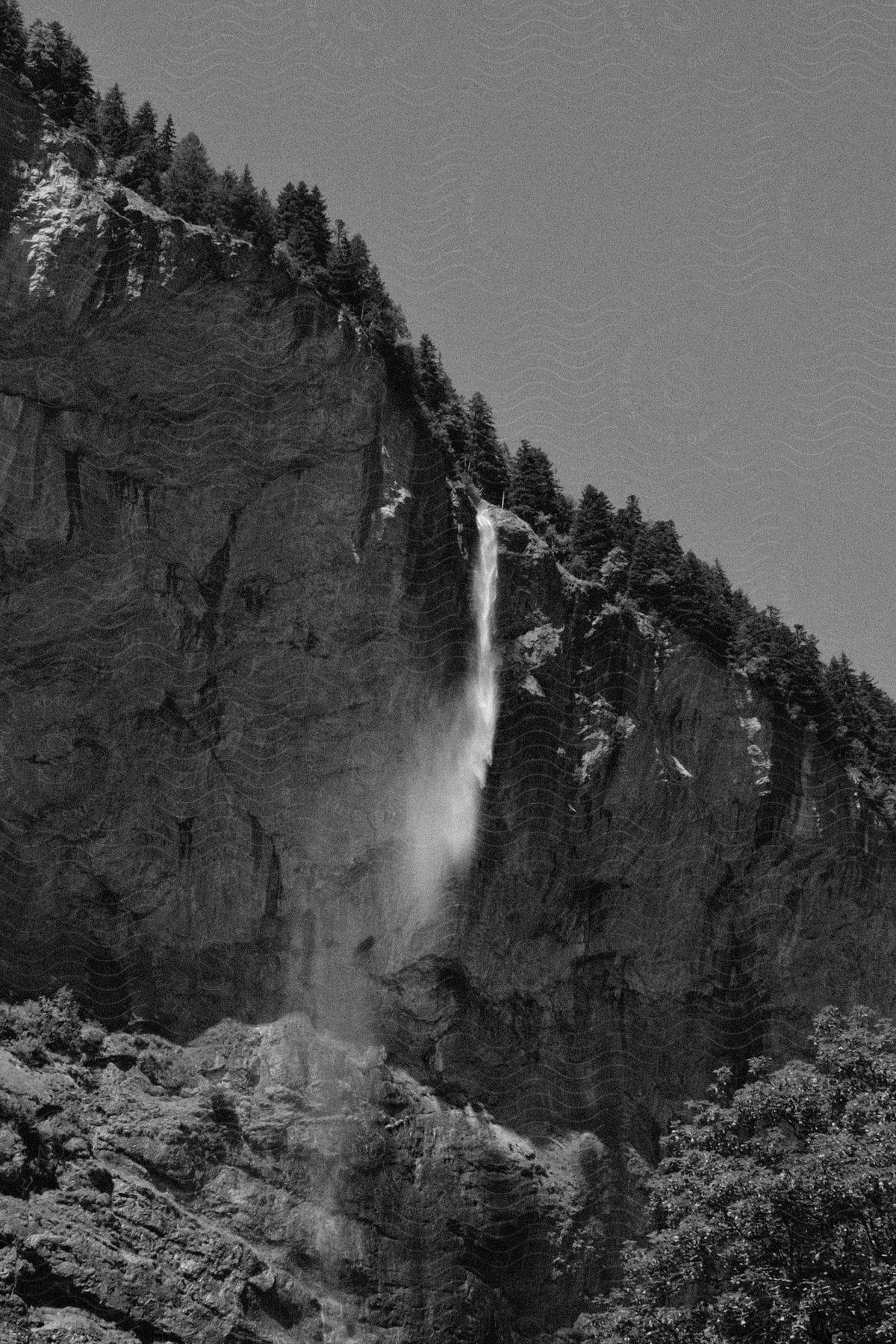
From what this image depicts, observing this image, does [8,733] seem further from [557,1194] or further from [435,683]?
[557,1194]

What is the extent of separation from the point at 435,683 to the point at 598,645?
11.7 feet

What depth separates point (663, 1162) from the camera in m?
26.7

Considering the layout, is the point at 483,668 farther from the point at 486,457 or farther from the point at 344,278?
the point at 344,278

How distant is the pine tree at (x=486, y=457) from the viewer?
39000 millimetres

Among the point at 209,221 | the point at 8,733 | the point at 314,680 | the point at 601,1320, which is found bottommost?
the point at 601,1320

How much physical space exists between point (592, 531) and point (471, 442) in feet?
9.49

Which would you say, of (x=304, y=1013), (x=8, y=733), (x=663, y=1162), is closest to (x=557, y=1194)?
(x=304, y=1013)

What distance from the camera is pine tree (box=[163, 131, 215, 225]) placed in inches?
1425

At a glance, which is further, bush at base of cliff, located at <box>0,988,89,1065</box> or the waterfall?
the waterfall

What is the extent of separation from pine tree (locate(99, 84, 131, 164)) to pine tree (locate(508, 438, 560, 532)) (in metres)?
9.19

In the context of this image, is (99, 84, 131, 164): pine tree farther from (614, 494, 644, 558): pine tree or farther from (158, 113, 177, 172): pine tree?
(614, 494, 644, 558): pine tree

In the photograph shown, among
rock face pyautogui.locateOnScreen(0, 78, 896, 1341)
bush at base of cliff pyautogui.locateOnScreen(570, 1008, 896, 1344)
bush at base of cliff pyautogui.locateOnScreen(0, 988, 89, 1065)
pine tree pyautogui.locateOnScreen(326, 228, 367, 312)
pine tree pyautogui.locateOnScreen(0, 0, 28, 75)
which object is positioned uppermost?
pine tree pyautogui.locateOnScreen(0, 0, 28, 75)

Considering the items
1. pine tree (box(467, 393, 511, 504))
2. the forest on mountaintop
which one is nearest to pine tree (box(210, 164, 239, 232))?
the forest on mountaintop

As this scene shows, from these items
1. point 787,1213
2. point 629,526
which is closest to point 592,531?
point 629,526
